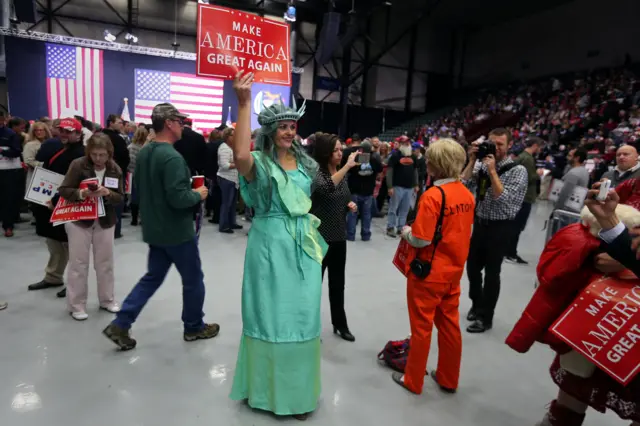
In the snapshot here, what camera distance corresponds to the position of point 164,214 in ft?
8.60

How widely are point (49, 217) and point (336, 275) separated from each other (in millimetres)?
2549

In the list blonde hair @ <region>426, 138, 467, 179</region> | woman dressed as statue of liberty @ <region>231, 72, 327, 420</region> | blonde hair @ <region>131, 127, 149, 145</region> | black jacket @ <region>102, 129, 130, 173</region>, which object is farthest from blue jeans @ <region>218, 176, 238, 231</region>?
blonde hair @ <region>426, 138, 467, 179</region>

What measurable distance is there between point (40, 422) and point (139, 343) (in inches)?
34.6

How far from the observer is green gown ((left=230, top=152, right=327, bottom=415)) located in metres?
2.10

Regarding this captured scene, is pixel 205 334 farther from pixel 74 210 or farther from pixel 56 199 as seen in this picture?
pixel 56 199

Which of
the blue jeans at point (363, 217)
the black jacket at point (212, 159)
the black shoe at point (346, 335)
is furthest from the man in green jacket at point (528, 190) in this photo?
the black jacket at point (212, 159)

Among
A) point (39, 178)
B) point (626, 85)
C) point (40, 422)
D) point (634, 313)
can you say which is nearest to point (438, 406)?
point (634, 313)

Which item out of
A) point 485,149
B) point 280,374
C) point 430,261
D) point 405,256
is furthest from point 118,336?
point 485,149

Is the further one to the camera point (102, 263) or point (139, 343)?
point (102, 263)

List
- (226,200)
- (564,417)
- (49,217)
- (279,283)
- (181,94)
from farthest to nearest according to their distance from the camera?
(181,94) → (226,200) → (49,217) → (279,283) → (564,417)

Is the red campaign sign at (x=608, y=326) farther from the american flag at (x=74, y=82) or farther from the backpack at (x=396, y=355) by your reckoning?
the american flag at (x=74, y=82)

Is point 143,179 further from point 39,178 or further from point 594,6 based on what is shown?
point 594,6

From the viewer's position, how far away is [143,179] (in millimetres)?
2648

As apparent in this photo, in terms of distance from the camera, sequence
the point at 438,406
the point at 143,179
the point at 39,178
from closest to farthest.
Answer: the point at 438,406
the point at 143,179
the point at 39,178
